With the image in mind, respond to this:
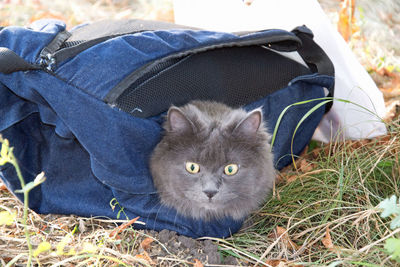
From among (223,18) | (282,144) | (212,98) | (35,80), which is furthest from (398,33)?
(35,80)

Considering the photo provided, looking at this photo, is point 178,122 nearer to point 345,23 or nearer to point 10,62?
point 10,62

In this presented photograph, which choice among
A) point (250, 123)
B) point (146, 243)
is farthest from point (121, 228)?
point (250, 123)

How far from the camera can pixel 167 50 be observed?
2.04 metres

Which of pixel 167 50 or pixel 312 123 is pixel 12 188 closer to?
pixel 167 50

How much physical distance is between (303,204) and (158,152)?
938mm

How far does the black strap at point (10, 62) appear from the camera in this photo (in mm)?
1779

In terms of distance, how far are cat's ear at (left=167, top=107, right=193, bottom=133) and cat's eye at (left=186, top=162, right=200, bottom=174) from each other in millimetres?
164

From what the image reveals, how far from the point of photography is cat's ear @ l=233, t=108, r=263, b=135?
1.90m

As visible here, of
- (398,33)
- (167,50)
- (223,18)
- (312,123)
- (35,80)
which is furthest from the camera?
(398,33)

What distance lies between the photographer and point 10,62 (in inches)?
70.4

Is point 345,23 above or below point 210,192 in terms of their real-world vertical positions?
above

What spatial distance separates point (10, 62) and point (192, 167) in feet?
3.17

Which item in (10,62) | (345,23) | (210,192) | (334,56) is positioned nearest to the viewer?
(10,62)

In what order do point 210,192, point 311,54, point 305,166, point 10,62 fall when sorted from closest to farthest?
1. point 10,62
2. point 210,192
3. point 311,54
4. point 305,166
